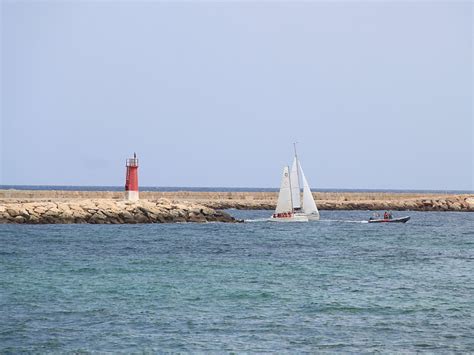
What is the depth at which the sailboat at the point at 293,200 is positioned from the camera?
62.2 m

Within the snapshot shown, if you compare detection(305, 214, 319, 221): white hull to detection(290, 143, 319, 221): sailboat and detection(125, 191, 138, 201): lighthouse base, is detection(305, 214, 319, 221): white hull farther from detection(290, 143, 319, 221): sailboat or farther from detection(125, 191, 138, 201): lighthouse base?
detection(125, 191, 138, 201): lighthouse base

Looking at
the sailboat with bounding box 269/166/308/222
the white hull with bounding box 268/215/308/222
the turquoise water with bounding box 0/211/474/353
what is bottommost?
the turquoise water with bounding box 0/211/474/353

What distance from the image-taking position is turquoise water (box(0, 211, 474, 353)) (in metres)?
18.1

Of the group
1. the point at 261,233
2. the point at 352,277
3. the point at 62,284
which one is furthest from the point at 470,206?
the point at 62,284

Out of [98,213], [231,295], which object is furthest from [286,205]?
[231,295]

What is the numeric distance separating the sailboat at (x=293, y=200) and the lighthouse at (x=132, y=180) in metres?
10.8

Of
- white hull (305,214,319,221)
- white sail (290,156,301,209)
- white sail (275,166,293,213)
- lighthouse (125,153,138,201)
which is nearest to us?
lighthouse (125,153,138,201)

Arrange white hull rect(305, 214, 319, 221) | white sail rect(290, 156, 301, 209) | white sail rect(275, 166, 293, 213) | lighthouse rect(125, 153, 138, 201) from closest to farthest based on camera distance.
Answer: lighthouse rect(125, 153, 138, 201)
white sail rect(275, 166, 293, 213)
white sail rect(290, 156, 301, 209)
white hull rect(305, 214, 319, 221)

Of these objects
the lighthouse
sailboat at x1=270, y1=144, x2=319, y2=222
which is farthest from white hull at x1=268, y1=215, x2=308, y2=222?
the lighthouse

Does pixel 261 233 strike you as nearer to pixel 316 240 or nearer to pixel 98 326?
pixel 316 240

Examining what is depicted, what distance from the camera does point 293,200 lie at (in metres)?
64.2

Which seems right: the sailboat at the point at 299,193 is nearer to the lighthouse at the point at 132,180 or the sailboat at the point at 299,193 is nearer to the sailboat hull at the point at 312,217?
the sailboat hull at the point at 312,217

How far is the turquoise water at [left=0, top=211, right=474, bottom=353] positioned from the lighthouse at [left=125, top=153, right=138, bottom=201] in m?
10.8

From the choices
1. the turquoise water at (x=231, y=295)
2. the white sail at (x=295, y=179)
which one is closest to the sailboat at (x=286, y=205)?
the white sail at (x=295, y=179)
